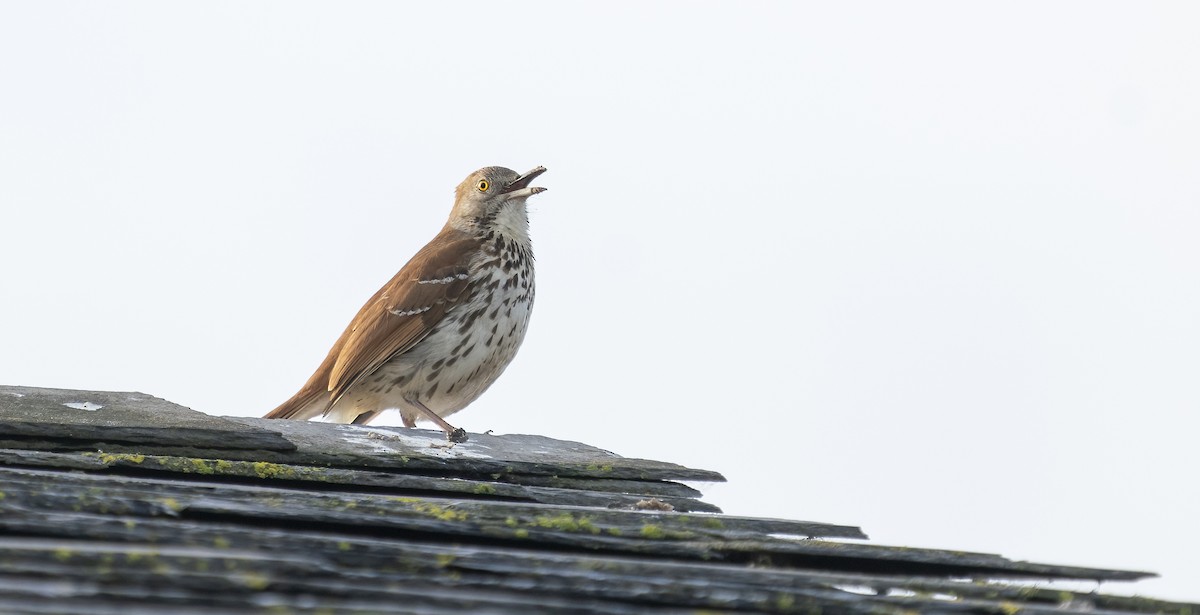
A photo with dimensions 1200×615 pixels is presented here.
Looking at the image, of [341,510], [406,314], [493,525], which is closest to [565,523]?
[493,525]

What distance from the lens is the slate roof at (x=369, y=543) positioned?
1.95 metres

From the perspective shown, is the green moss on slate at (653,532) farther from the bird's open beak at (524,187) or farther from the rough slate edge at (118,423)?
the bird's open beak at (524,187)

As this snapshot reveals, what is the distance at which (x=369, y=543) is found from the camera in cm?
230

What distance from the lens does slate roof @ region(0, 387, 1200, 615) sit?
76.6 inches

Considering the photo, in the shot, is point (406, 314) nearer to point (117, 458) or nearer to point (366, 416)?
point (366, 416)

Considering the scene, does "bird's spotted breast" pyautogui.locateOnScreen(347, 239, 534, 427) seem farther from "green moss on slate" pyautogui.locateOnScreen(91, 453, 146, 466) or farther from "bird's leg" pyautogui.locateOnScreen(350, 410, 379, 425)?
"green moss on slate" pyautogui.locateOnScreen(91, 453, 146, 466)

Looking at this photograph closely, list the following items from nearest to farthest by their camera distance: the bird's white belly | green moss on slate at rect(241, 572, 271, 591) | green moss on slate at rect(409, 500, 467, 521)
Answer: green moss on slate at rect(241, 572, 271, 591)
green moss on slate at rect(409, 500, 467, 521)
the bird's white belly

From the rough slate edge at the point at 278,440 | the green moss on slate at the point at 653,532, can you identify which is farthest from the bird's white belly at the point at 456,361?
the green moss on slate at the point at 653,532

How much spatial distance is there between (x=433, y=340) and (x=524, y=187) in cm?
137

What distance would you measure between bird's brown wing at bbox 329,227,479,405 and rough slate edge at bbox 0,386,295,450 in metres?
3.03

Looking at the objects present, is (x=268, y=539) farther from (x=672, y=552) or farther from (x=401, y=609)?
(x=672, y=552)

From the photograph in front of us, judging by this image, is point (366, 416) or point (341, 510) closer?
point (341, 510)

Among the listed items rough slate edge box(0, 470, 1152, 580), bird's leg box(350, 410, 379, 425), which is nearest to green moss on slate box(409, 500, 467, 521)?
rough slate edge box(0, 470, 1152, 580)

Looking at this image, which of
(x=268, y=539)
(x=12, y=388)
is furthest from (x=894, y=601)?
(x=12, y=388)
